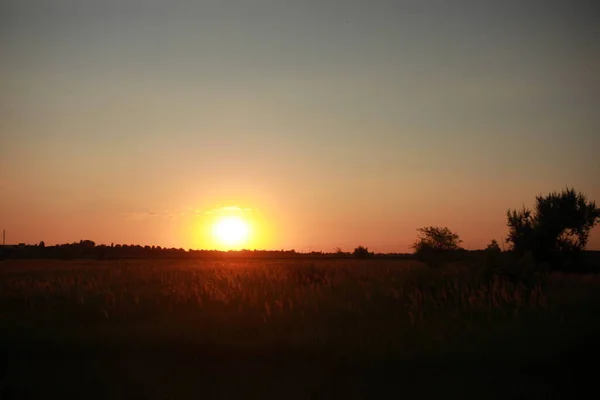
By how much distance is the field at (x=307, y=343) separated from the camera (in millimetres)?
8930

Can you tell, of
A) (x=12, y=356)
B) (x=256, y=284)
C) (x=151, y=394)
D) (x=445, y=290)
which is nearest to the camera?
(x=151, y=394)

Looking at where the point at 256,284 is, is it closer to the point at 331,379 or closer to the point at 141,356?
the point at 141,356

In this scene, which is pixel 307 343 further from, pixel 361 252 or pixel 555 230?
pixel 361 252

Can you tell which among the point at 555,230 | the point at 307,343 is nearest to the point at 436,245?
the point at 555,230

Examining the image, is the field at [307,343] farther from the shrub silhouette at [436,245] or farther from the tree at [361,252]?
the tree at [361,252]

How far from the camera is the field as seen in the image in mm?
8930

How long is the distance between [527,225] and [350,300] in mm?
34358

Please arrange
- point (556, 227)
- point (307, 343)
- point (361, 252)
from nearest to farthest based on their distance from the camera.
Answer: point (307, 343) → point (556, 227) → point (361, 252)

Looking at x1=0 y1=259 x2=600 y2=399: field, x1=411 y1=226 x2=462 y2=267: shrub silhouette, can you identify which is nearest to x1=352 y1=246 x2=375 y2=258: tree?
x1=411 y1=226 x2=462 y2=267: shrub silhouette

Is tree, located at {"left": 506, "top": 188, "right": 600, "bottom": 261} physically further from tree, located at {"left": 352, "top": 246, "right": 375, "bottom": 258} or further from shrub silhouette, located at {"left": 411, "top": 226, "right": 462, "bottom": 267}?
tree, located at {"left": 352, "top": 246, "right": 375, "bottom": 258}

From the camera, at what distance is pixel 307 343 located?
10398mm

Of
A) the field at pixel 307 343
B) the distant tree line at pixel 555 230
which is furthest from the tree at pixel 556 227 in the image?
the field at pixel 307 343

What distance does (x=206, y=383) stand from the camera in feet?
29.8

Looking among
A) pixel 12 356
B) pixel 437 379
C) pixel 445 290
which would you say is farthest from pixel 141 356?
pixel 445 290
